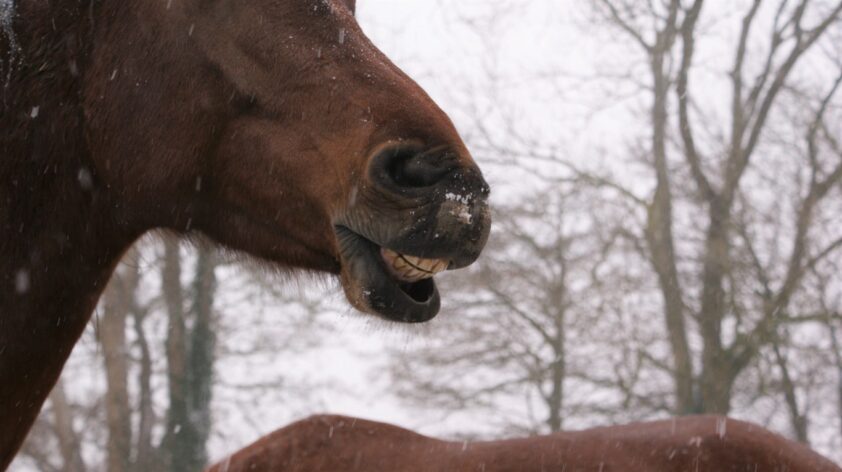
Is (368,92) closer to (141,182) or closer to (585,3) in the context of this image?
(141,182)

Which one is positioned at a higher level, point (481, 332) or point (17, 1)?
point (17, 1)

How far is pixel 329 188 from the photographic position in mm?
2154

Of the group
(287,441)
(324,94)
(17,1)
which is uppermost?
(324,94)

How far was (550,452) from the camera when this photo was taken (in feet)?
14.3

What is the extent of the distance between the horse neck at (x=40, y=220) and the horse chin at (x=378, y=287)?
0.61 metres

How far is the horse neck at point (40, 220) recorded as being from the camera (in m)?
2.10

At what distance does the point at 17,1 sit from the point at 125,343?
12.9 metres

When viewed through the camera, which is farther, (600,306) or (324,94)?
(600,306)

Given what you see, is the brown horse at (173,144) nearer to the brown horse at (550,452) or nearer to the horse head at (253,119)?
the horse head at (253,119)

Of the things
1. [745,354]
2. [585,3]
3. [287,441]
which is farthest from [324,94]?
[585,3]

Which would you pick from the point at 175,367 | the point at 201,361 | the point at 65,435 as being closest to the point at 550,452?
the point at 201,361

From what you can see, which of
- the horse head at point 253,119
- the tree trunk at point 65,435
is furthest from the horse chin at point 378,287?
the tree trunk at point 65,435

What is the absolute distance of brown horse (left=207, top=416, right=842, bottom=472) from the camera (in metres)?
4.33

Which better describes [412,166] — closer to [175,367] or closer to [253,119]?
[253,119]
